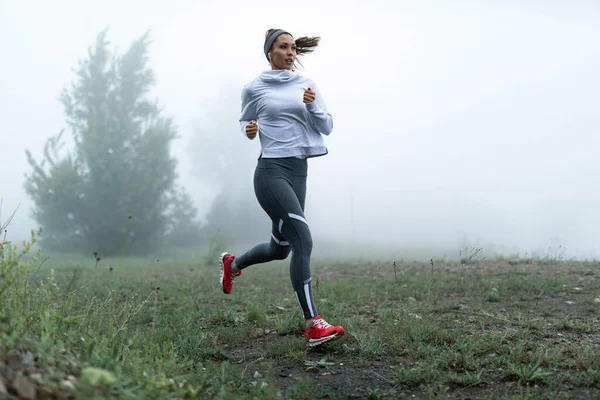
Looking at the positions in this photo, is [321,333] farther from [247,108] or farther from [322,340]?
[247,108]

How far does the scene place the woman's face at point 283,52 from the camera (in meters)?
4.93

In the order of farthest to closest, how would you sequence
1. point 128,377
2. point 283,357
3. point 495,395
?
point 283,357, point 495,395, point 128,377

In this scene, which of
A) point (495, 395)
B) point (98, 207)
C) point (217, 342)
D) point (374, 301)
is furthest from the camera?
point (98, 207)

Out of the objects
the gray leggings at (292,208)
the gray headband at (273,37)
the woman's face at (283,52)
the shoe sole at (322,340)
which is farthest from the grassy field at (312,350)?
the gray headband at (273,37)

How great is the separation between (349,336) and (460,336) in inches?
36.5

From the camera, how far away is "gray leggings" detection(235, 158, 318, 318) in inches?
178

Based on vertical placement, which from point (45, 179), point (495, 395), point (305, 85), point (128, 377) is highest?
point (45, 179)

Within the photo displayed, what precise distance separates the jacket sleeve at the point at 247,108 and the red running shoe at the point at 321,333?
189cm

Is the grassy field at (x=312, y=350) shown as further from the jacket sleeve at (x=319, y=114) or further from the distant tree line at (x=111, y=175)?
the distant tree line at (x=111, y=175)

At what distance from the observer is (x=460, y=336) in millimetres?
4445

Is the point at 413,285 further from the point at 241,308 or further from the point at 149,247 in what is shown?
the point at 149,247

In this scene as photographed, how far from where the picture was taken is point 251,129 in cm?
479

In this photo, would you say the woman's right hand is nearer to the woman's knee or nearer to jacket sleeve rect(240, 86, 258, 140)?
jacket sleeve rect(240, 86, 258, 140)

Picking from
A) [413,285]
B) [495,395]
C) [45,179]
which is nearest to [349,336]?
[495,395]
